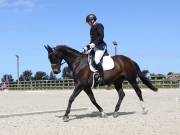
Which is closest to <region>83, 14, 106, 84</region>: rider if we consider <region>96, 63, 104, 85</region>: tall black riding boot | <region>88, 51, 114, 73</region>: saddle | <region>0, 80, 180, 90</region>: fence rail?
<region>96, 63, 104, 85</region>: tall black riding boot

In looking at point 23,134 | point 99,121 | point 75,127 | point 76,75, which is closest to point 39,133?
point 23,134

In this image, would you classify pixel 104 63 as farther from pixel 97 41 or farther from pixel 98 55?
pixel 97 41

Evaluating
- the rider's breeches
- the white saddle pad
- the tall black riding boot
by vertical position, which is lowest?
the tall black riding boot

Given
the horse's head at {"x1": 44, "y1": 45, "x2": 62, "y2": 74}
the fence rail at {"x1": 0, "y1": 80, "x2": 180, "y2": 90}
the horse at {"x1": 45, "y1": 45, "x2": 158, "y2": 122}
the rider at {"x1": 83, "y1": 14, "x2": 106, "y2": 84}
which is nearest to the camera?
the rider at {"x1": 83, "y1": 14, "x2": 106, "y2": 84}

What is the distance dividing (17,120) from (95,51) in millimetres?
2912

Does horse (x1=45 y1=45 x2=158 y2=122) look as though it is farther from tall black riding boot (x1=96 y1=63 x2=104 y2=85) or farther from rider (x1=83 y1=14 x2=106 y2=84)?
rider (x1=83 y1=14 x2=106 y2=84)

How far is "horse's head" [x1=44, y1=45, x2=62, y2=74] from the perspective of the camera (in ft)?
47.3

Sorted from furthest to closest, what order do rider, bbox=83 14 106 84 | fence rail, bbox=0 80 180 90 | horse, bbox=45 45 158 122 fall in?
1. fence rail, bbox=0 80 180 90
2. horse, bbox=45 45 158 122
3. rider, bbox=83 14 106 84

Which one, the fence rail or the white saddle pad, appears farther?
the fence rail

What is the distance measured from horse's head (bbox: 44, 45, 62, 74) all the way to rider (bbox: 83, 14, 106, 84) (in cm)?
84

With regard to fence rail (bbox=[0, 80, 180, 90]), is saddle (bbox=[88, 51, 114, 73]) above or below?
below

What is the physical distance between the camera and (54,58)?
14.4m

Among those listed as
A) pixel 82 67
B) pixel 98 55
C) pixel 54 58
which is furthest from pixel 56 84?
pixel 98 55

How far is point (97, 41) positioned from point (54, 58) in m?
1.36
